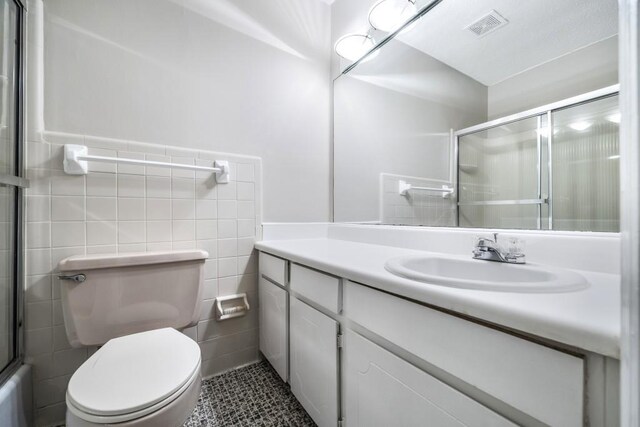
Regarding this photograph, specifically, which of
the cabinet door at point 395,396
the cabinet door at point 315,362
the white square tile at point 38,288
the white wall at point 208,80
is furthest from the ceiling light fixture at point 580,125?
the white square tile at point 38,288

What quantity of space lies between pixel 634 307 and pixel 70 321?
5.25 ft

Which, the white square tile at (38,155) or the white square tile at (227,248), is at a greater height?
the white square tile at (38,155)

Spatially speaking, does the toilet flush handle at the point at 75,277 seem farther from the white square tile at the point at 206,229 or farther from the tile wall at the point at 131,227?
the white square tile at the point at 206,229

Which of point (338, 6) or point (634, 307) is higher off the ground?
point (338, 6)

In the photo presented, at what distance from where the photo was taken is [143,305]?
1158mm

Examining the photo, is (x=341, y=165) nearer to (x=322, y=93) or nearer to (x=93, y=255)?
(x=322, y=93)

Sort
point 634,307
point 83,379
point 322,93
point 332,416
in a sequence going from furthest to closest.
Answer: point 322,93 → point 332,416 → point 83,379 → point 634,307

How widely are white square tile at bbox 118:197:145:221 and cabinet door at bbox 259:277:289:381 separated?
708 millimetres

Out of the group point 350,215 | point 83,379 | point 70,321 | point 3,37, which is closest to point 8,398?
point 70,321

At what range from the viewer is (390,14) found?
1454 mm

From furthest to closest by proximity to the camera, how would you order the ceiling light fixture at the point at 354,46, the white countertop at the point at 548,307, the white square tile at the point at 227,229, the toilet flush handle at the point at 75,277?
the ceiling light fixture at the point at 354,46 < the white square tile at the point at 227,229 < the toilet flush handle at the point at 75,277 < the white countertop at the point at 548,307

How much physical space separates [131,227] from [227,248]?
47 cm

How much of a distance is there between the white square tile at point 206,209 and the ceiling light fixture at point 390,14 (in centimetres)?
137

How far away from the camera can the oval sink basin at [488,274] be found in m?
0.58
